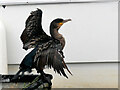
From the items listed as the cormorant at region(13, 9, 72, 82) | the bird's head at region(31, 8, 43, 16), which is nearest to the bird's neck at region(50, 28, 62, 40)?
the cormorant at region(13, 9, 72, 82)

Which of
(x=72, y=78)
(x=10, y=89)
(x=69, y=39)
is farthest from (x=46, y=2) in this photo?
(x=10, y=89)

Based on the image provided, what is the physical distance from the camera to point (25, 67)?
1.30m

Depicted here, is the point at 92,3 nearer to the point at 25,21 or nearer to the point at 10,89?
the point at 25,21

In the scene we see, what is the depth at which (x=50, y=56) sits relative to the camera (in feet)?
4.16

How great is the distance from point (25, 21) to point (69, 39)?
0.36 m

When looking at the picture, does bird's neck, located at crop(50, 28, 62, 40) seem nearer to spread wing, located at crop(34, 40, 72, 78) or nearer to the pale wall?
spread wing, located at crop(34, 40, 72, 78)

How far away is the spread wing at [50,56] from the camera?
4.16 ft

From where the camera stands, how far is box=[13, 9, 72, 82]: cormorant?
4.16 feet

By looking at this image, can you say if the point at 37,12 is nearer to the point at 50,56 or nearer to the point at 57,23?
the point at 57,23

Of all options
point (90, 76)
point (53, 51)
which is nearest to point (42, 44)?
point (53, 51)

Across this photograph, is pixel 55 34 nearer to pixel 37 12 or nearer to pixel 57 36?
pixel 57 36

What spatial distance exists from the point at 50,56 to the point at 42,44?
0.11 meters

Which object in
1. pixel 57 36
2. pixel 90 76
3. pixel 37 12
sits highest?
pixel 37 12

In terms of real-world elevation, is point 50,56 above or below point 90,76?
above
